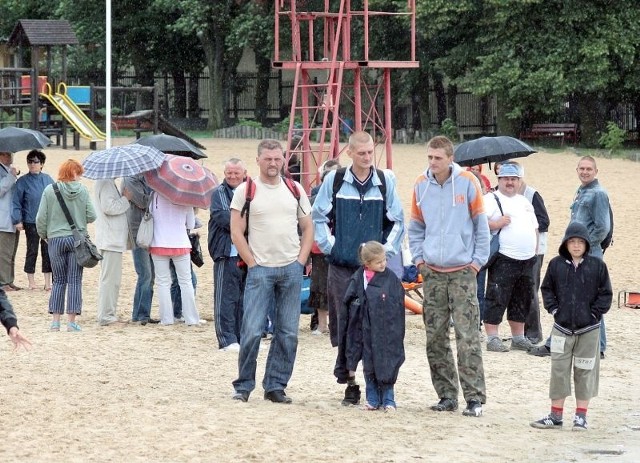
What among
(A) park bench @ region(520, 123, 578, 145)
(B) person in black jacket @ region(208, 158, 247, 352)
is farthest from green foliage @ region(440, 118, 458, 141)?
(B) person in black jacket @ region(208, 158, 247, 352)

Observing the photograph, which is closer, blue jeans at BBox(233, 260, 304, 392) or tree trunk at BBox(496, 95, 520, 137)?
blue jeans at BBox(233, 260, 304, 392)

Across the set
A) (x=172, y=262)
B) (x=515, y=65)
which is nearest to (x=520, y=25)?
(x=515, y=65)

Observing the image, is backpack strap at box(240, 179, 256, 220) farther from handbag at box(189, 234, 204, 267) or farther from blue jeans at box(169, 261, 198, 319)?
blue jeans at box(169, 261, 198, 319)

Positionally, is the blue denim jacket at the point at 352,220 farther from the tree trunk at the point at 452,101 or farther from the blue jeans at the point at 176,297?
the tree trunk at the point at 452,101

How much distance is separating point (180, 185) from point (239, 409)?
412 centimetres

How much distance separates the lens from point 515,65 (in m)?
38.0

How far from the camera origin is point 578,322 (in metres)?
9.05

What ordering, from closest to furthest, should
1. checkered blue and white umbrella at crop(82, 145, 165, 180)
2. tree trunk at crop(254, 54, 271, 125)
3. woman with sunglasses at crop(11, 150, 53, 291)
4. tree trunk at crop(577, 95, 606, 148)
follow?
checkered blue and white umbrella at crop(82, 145, 165, 180) → woman with sunglasses at crop(11, 150, 53, 291) → tree trunk at crop(577, 95, 606, 148) → tree trunk at crop(254, 54, 271, 125)

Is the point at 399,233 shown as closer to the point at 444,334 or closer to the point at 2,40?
the point at 444,334

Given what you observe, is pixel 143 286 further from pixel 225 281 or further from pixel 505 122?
pixel 505 122

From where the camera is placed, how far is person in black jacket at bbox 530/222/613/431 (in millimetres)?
9055

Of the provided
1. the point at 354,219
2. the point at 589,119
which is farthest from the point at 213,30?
the point at 354,219

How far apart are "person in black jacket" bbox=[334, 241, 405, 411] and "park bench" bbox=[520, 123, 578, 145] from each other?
3401 cm

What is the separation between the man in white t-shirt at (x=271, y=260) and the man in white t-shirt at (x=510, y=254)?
2.89m
